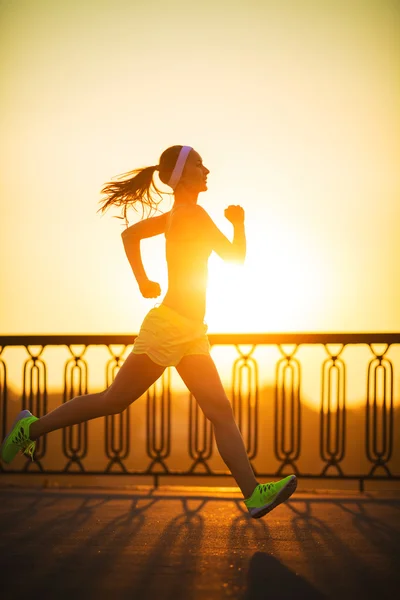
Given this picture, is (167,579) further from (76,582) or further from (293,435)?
(293,435)

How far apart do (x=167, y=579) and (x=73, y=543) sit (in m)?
0.99

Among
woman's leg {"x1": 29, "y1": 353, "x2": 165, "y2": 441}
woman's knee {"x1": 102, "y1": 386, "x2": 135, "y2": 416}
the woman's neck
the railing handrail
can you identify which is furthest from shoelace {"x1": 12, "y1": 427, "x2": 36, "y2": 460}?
the railing handrail

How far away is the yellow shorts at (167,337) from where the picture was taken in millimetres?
4711

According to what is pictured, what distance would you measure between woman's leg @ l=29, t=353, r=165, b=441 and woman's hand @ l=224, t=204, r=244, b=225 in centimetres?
90

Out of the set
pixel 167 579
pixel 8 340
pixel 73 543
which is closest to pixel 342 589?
pixel 167 579

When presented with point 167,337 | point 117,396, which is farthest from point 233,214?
point 117,396

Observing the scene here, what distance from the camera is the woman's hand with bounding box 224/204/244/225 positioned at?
4.71 meters

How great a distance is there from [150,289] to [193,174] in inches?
27.8

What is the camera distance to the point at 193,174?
15.9ft

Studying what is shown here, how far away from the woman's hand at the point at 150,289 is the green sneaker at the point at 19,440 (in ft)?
3.68

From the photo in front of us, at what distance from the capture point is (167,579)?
4.04 metres

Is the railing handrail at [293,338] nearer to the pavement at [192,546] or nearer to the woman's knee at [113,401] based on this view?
the pavement at [192,546]

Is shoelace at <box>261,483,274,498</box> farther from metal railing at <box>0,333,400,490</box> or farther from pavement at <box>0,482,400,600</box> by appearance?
metal railing at <box>0,333,400,490</box>

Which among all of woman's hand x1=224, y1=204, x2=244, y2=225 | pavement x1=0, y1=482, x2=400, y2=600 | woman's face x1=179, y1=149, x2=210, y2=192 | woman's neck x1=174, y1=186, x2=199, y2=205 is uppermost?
woman's face x1=179, y1=149, x2=210, y2=192
